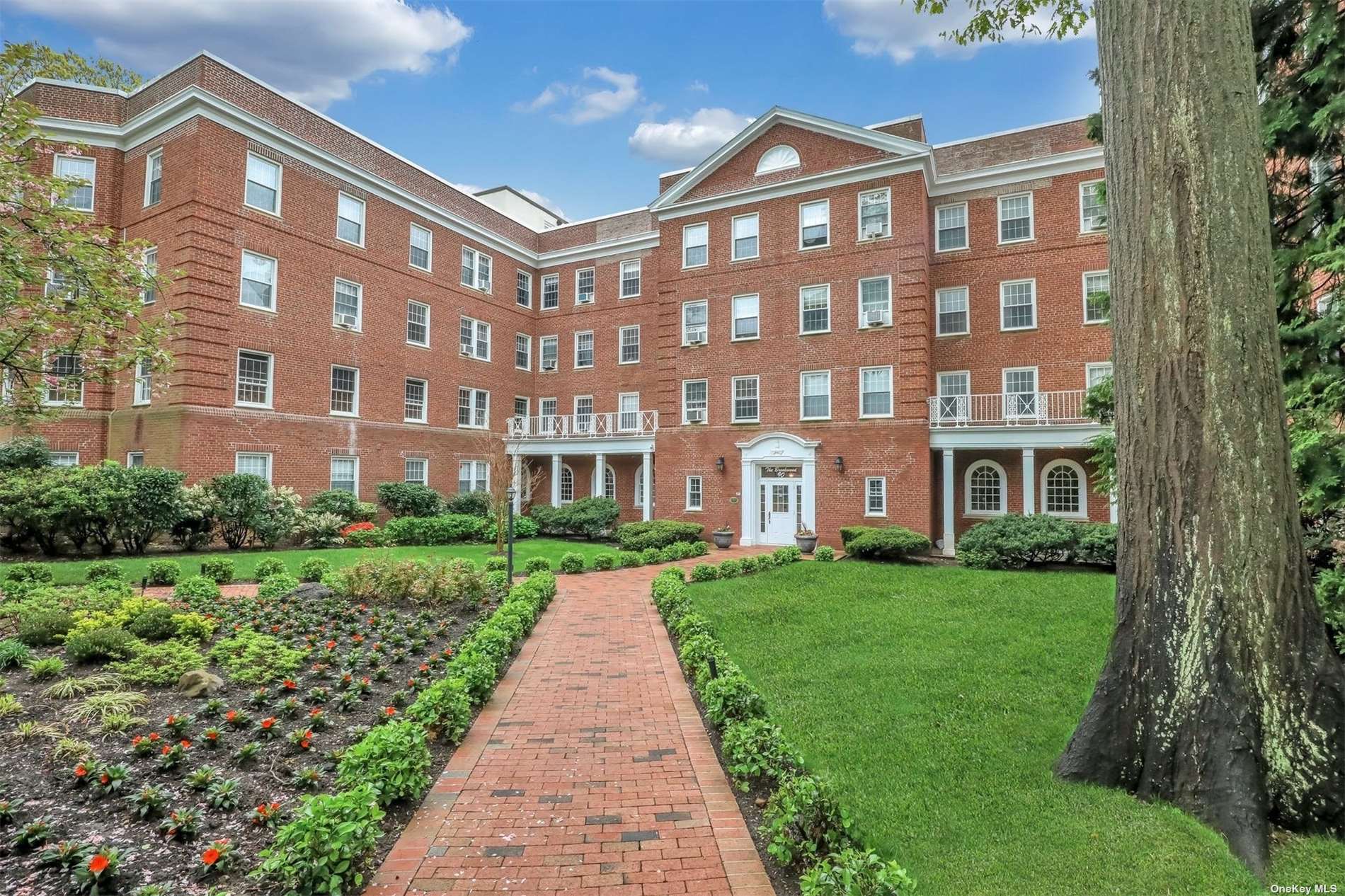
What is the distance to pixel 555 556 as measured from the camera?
16.4 meters

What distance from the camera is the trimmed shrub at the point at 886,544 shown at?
1484 cm

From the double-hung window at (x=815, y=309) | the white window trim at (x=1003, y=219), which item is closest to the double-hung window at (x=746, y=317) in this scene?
the double-hung window at (x=815, y=309)

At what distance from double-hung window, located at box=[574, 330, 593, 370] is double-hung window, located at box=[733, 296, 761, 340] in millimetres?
8071

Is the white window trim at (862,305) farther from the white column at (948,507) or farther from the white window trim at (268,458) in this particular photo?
the white window trim at (268,458)

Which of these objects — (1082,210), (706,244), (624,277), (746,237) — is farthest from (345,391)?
(1082,210)

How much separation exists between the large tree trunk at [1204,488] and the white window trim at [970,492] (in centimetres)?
1627

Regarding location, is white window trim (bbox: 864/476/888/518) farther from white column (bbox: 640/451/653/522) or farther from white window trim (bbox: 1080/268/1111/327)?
white window trim (bbox: 1080/268/1111/327)

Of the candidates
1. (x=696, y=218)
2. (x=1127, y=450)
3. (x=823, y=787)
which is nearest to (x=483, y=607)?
(x=823, y=787)

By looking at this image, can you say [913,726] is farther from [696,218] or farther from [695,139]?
[695,139]

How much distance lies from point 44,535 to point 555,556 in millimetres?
10442

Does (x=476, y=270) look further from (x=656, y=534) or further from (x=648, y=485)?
(x=656, y=534)

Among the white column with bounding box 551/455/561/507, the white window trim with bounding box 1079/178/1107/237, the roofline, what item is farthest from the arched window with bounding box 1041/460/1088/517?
the white column with bounding box 551/455/561/507

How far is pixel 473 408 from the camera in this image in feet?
83.5

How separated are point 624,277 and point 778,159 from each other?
8255 mm
